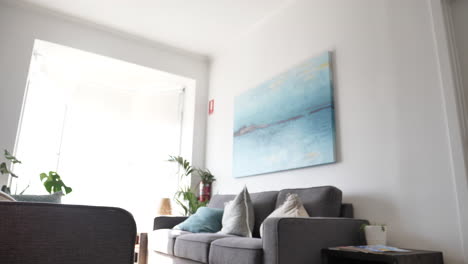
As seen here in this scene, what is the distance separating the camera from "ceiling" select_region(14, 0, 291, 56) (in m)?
4.07

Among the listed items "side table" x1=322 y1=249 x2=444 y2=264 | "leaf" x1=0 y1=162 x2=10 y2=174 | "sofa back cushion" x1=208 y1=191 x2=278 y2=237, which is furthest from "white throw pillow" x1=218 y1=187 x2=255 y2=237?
"leaf" x1=0 y1=162 x2=10 y2=174

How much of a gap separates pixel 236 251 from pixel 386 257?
3.02ft

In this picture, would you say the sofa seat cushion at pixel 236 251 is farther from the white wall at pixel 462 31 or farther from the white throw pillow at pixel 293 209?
the white wall at pixel 462 31

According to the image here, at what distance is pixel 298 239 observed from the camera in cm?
206

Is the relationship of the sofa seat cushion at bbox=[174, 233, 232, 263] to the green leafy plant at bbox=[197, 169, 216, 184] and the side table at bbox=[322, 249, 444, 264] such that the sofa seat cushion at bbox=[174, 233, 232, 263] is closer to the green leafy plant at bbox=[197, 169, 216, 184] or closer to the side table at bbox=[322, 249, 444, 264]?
the side table at bbox=[322, 249, 444, 264]

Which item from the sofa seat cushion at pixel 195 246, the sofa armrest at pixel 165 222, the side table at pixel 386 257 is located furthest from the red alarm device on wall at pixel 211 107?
the side table at pixel 386 257

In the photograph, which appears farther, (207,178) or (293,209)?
(207,178)

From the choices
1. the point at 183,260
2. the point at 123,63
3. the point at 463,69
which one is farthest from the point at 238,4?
the point at 183,260

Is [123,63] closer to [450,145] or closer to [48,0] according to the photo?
[48,0]

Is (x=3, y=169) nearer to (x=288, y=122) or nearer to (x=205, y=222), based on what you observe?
(x=205, y=222)

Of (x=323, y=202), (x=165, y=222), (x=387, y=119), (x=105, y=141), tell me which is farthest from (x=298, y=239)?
(x=105, y=141)

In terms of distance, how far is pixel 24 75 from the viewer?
159 inches

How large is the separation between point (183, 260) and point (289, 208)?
104 centimetres

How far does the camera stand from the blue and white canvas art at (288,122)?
10.3 feet
